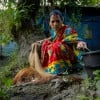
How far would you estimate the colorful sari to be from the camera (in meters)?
5.04

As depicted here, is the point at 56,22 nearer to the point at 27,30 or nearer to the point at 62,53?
the point at 62,53

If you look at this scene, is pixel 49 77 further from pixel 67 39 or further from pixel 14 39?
pixel 14 39

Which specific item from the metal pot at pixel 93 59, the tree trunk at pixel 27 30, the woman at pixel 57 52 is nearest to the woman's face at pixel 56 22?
the woman at pixel 57 52

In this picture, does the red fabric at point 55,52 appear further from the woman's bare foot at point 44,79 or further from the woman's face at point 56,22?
the woman's bare foot at point 44,79

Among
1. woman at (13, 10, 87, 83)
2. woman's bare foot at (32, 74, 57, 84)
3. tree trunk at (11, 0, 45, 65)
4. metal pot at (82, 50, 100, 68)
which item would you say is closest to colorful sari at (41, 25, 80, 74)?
woman at (13, 10, 87, 83)

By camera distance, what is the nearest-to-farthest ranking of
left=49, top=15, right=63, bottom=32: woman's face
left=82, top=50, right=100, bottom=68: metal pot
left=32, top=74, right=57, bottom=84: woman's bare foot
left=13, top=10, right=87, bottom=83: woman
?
1. left=82, top=50, right=100, bottom=68: metal pot
2. left=32, top=74, right=57, bottom=84: woman's bare foot
3. left=13, top=10, right=87, bottom=83: woman
4. left=49, top=15, right=63, bottom=32: woman's face

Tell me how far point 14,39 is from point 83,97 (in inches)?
183

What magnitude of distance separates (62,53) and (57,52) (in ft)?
0.23

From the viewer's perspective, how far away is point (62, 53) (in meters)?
5.07

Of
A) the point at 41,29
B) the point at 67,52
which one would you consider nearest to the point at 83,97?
the point at 67,52

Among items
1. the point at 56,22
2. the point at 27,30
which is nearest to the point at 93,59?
the point at 56,22

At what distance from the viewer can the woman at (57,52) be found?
504 cm

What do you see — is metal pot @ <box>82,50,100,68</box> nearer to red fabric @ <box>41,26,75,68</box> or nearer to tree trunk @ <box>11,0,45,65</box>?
red fabric @ <box>41,26,75,68</box>

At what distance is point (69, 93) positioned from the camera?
4.24 meters
